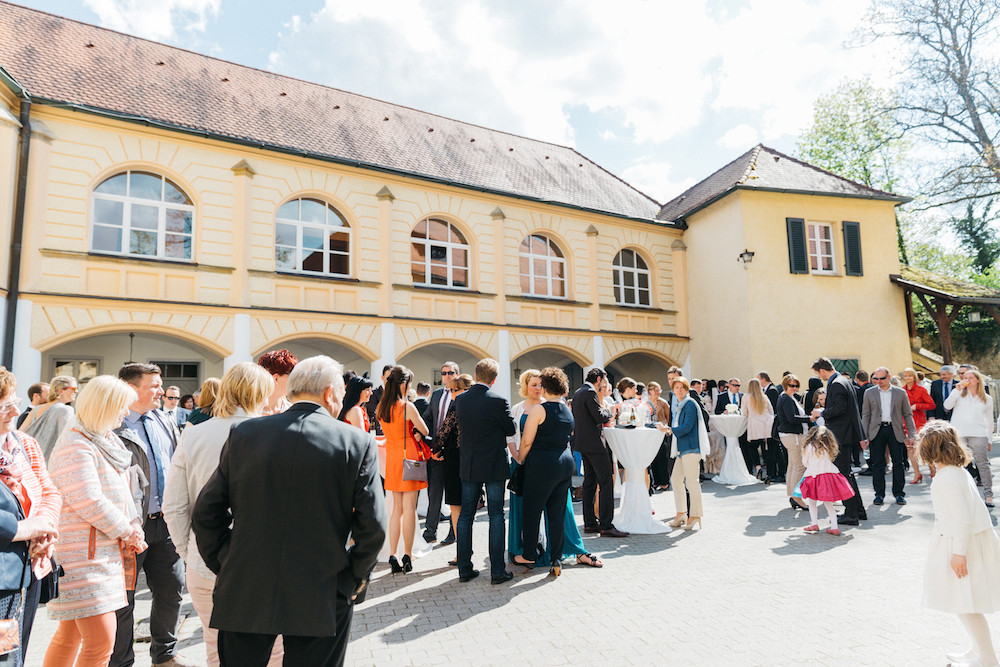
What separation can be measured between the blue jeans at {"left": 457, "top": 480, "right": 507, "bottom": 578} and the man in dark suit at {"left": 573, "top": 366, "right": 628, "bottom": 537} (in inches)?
68.8

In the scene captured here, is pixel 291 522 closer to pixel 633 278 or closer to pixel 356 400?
pixel 356 400

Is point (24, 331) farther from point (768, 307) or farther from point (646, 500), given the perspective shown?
point (768, 307)

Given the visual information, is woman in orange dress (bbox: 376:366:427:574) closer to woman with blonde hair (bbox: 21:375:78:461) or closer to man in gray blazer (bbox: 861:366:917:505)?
woman with blonde hair (bbox: 21:375:78:461)

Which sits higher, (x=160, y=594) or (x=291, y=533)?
(x=291, y=533)

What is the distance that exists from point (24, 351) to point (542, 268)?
38.9 feet

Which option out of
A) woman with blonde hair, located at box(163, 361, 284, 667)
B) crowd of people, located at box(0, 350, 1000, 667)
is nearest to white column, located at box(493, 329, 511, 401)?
crowd of people, located at box(0, 350, 1000, 667)

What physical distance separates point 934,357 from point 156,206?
80.8 ft

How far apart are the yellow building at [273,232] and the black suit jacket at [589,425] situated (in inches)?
310

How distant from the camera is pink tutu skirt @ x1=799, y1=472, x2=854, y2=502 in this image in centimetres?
679

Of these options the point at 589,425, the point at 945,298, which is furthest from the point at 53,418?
the point at 945,298

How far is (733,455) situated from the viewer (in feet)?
36.8

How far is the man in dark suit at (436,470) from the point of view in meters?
7.19

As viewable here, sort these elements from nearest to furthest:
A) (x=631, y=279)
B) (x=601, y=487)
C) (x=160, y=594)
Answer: (x=160, y=594)
(x=601, y=487)
(x=631, y=279)

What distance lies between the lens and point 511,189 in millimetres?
17359
